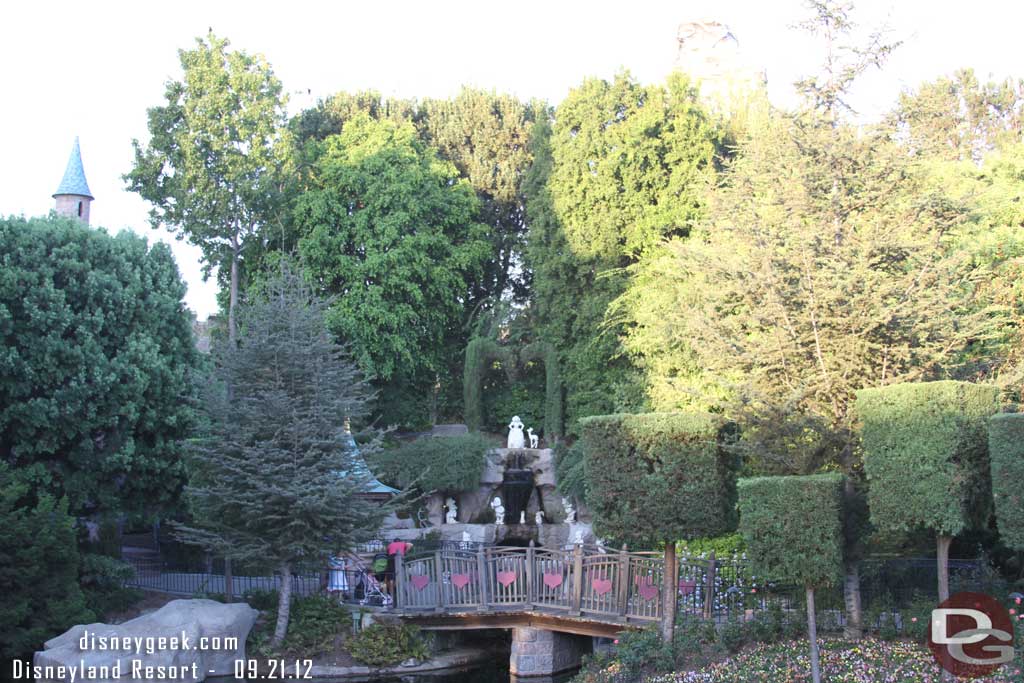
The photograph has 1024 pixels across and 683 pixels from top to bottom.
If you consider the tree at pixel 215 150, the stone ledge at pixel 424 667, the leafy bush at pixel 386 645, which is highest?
the tree at pixel 215 150

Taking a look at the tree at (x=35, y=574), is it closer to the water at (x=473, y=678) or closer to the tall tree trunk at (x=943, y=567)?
the water at (x=473, y=678)

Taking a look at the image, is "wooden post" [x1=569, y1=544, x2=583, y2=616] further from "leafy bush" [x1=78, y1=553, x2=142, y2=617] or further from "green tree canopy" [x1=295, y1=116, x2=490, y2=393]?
"green tree canopy" [x1=295, y1=116, x2=490, y2=393]

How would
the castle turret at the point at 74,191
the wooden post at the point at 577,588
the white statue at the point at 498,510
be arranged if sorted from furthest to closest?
the castle turret at the point at 74,191, the white statue at the point at 498,510, the wooden post at the point at 577,588

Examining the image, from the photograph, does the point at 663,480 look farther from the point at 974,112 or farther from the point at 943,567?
the point at 974,112

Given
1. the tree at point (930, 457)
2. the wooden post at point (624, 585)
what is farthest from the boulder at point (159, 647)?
the tree at point (930, 457)

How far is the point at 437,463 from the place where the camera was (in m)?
27.5

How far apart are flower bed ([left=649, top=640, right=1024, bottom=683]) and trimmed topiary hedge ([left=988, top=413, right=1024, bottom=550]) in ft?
5.89

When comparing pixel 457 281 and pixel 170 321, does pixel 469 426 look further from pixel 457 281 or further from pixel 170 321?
pixel 170 321

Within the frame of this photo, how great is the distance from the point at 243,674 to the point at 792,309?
1188cm

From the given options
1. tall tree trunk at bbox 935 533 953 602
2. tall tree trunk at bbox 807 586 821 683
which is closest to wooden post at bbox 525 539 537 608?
tall tree trunk at bbox 807 586 821 683

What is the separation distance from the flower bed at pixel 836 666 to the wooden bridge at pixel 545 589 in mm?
2300

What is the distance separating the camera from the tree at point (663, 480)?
14.9 metres

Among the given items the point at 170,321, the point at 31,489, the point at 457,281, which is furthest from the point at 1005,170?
the point at 31,489

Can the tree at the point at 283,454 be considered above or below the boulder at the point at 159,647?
above
